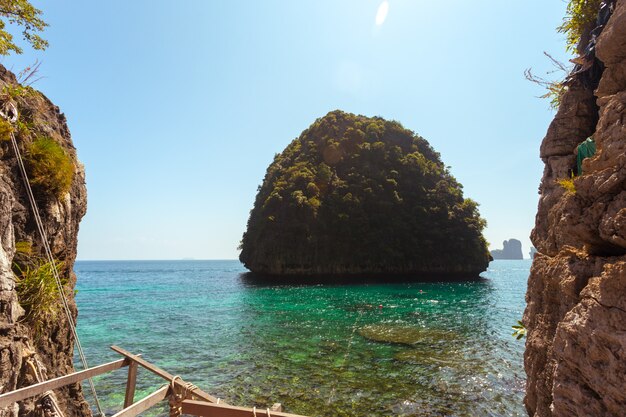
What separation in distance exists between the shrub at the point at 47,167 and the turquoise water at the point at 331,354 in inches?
300

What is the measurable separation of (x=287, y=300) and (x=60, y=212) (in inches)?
1242

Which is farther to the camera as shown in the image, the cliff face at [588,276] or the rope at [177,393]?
the rope at [177,393]

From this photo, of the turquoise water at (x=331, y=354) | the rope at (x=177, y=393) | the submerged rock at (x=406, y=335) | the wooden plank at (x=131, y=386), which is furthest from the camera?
the submerged rock at (x=406, y=335)

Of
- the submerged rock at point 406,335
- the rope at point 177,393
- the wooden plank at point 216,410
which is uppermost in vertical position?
the wooden plank at point 216,410

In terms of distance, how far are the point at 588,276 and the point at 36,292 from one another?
9.80 m

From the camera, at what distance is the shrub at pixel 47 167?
22.6ft

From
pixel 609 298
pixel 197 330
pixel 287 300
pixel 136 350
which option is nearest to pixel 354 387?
pixel 609 298

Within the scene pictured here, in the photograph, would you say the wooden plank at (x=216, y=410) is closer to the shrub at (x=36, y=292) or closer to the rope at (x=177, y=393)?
the rope at (x=177, y=393)

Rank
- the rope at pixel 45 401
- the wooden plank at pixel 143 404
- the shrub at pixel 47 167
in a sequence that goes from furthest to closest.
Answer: the shrub at pixel 47 167
the rope at pixel 45 401
the wooden plank at pixel 143 404

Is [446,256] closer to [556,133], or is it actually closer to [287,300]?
[287,300]

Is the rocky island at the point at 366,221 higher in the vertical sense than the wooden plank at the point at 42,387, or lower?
higher

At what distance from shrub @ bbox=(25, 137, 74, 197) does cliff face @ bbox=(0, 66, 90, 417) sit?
0.05m

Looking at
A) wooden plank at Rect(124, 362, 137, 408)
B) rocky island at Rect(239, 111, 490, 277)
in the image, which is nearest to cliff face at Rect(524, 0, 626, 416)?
wooden plank at Rect(124, 362, 137, 408)

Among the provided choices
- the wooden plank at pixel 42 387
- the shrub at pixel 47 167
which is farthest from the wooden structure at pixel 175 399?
the shrub at pixel 47 167
